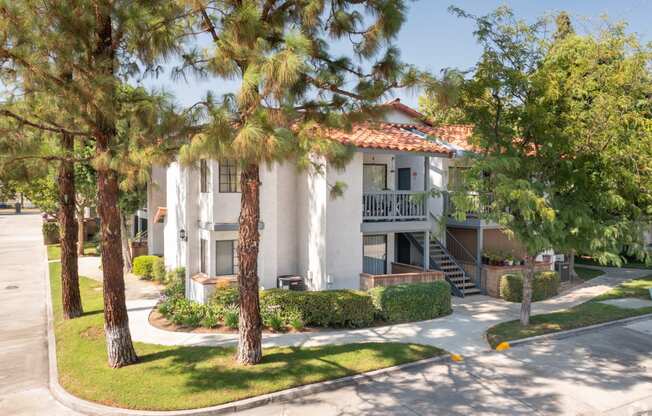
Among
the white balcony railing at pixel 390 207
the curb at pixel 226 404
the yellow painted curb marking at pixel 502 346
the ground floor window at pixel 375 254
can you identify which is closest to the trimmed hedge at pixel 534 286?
the white balcony railing at pixel 390 207

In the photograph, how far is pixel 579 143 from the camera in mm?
12031

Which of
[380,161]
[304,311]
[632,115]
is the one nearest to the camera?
[632,115]

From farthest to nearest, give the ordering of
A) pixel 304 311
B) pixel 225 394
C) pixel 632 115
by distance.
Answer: pixel 304 311 < pixel 632 115 < pixel 225 394

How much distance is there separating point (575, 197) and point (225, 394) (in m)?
9.97

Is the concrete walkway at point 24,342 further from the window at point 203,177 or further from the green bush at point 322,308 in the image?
the window at point 203,177

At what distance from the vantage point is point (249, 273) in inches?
398

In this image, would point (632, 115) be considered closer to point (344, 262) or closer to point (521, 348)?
point (521, 348)

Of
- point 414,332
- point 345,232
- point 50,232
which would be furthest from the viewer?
point 50,232

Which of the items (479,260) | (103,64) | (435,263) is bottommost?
(435,263)

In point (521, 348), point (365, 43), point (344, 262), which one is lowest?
point (521, 348)

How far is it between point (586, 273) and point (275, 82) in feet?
71.8

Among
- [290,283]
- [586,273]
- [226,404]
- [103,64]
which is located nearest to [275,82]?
[103,64]

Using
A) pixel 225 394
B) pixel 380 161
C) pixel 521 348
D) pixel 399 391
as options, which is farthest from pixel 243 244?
pixel 380 161

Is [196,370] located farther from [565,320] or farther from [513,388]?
[565,320]
